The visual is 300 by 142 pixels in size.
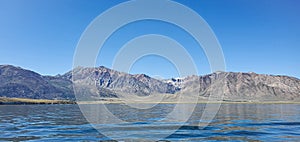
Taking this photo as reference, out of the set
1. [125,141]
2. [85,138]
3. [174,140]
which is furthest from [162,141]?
[85,138]

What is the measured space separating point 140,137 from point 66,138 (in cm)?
893

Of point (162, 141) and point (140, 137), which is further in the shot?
point (140, 137)

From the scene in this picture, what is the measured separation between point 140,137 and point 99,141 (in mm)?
5345

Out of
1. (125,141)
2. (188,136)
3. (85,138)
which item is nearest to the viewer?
(125,141)

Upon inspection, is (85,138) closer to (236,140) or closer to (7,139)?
(7,139)

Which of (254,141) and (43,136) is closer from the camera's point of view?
(254,141)

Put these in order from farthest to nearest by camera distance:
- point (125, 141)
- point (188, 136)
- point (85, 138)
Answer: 1. point (188, 136)
2. point (85, 138)
3. point (125, 141)

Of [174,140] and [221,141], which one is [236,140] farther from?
[174,140]

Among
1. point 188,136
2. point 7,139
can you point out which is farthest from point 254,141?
point 7,139

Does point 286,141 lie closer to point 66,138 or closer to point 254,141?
point 254,141

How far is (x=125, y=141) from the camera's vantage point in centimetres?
3231

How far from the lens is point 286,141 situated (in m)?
32.6

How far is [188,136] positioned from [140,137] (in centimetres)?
631

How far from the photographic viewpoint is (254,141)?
109 ft
